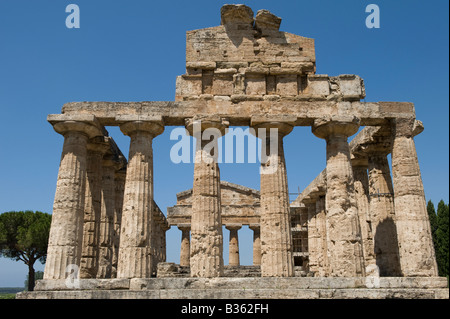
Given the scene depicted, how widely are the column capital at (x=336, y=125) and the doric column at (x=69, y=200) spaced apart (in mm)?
9496

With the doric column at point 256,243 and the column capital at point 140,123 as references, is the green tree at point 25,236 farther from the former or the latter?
the column capital at point 140,123

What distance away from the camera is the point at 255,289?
14.4 metres

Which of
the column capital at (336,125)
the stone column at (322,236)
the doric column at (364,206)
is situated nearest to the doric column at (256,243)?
the stone column at (322,236)

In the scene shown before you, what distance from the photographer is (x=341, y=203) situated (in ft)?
55.5

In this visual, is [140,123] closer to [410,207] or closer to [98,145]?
[98,145]

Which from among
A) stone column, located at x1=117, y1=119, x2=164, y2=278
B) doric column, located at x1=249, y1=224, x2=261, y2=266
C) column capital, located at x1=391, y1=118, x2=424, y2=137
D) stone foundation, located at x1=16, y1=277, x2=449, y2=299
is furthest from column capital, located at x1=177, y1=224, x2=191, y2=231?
column capital, located at x1=391, y1=118, x2=424, y2=137

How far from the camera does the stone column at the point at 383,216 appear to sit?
66.0ft

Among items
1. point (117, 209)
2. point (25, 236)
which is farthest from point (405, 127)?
point (25, 236)

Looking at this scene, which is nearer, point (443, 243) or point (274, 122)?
point (274, 122)

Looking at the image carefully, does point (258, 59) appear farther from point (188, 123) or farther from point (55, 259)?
point (55, 259)

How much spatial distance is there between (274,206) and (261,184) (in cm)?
114

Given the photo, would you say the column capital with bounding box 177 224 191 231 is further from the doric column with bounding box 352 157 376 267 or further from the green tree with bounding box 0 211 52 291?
the doric column with bounding box 352 157 376 267
